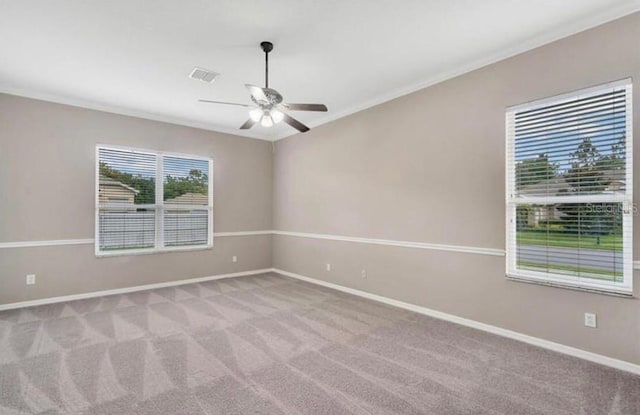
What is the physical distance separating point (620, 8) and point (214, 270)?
6294 millimetres

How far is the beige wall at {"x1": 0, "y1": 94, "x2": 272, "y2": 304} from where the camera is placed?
414 centimetres

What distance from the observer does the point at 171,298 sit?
4641 millimetres

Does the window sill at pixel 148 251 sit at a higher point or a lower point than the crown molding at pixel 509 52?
lower

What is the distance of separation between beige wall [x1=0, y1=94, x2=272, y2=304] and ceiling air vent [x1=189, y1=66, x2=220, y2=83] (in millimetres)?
2043

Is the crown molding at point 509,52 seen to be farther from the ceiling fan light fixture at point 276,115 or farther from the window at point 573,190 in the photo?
the ceiling fan light fixture at point 276,115

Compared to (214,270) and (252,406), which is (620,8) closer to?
(252,406)

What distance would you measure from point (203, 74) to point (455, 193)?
3323mm

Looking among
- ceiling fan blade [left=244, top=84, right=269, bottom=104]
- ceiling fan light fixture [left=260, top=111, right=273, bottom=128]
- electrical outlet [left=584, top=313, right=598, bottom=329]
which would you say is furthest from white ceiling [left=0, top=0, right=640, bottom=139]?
electrical outlet [left=584, top=313, right=598, bottom=329]

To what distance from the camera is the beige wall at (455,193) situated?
8.76 ft

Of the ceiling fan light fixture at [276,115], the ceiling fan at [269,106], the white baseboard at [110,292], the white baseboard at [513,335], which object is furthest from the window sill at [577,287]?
the white baseboard at [110,292]

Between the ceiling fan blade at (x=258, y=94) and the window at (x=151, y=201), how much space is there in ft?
10.7

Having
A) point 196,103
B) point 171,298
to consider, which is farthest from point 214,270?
point 196,103

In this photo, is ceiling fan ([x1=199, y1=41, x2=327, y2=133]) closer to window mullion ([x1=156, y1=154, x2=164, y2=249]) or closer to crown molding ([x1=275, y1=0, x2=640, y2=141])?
crown molding ([x1=275, y1=0, x2=640, y2=141])

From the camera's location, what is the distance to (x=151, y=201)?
5273 millimetres
